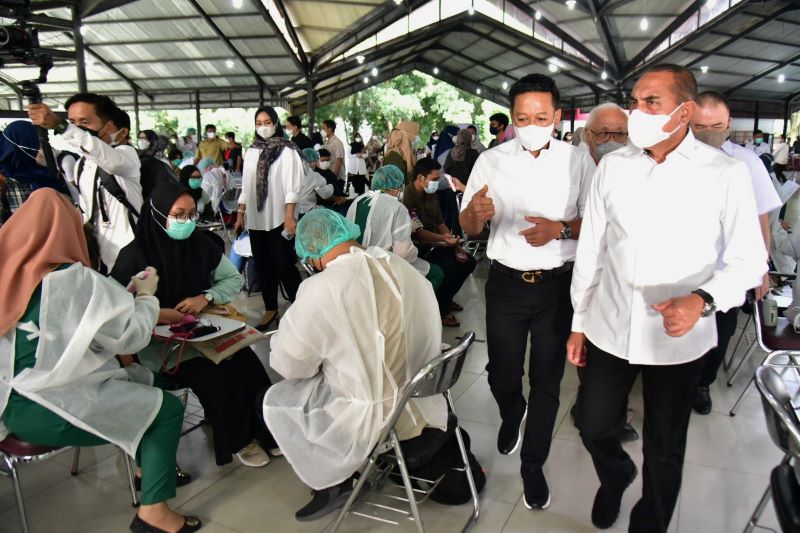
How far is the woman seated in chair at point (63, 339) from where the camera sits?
171 centimetres

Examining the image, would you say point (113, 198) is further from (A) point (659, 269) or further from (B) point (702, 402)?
(B) point (702, 402)

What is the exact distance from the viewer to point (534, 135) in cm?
202

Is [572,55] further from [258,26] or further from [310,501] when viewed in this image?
[310,501]

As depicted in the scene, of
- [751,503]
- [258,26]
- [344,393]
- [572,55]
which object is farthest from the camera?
[572,55]

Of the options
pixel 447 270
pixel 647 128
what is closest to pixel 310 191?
pixel 447 270

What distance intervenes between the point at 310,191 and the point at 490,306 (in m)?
2.96

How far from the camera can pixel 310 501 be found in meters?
2.27

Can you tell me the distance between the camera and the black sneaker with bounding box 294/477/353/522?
2.16 m

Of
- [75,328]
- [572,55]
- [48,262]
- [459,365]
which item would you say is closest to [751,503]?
[459,365]

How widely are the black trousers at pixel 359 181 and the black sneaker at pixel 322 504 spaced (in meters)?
8.96

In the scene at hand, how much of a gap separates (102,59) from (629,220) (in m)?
16.3

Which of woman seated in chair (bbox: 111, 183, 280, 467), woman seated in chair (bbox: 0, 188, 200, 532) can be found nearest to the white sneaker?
woman seated in chair (bbox: 111, 183, 280, 467)

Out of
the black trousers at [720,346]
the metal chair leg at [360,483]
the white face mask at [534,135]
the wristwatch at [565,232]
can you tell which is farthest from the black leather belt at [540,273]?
the black trousers at [720,346]

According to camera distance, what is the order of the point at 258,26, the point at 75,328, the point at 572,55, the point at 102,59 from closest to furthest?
1. the point at 75,328
2. the point at 258,26
3. the point at 102,59
4. the point at 572,55
